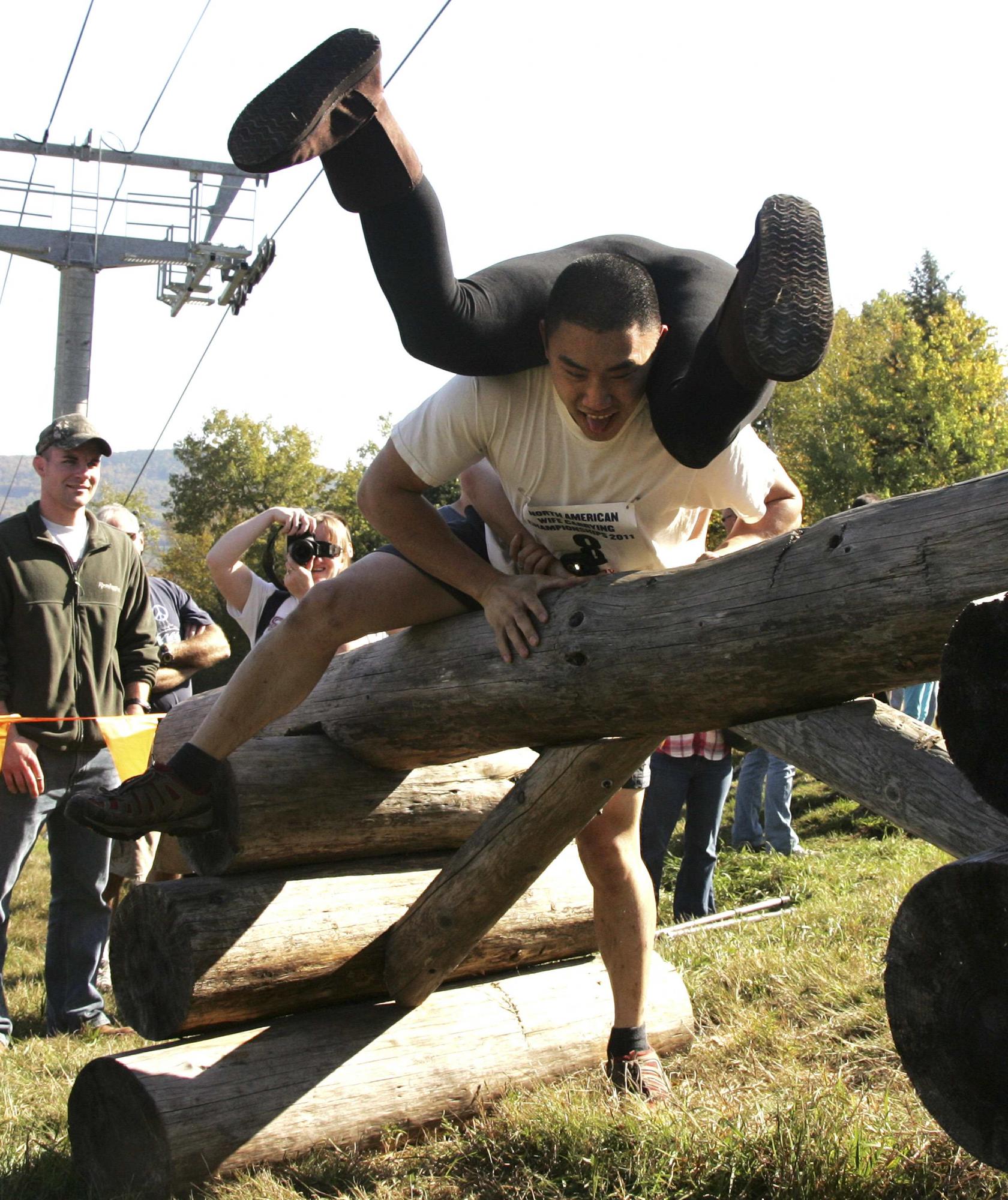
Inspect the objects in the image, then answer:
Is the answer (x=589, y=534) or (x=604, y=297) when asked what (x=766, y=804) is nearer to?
(x=589, y=534)

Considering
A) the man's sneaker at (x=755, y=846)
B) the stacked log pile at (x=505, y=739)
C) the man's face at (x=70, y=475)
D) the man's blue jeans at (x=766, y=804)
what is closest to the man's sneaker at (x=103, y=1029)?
the stacked log pile at (x=505, y=739)

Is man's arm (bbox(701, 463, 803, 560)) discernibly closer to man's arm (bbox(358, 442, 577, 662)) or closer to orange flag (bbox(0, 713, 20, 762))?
man's arm (bbox(358, 442, 577, 662))

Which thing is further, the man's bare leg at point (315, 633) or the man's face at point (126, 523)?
the man's face at point (126, 523)

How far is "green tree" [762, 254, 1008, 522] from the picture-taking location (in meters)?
32.6

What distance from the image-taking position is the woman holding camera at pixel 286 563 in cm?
562

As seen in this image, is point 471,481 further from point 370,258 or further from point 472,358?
point 370,258

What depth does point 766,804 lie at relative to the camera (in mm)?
8320

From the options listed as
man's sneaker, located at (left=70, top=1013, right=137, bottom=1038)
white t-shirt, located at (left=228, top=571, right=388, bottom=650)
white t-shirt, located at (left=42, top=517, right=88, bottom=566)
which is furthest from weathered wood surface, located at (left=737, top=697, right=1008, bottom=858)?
white t-shirt, located at (left=42, top=517, right=88, bottom=566)

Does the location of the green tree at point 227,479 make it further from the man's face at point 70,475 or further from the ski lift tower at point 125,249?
the man's face at point 70,475

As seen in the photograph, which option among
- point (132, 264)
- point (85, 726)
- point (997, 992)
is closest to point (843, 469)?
point (132, 264)

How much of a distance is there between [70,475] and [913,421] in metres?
31.9

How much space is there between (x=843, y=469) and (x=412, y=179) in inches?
1254

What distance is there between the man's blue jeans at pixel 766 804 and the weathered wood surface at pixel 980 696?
6.39 metres

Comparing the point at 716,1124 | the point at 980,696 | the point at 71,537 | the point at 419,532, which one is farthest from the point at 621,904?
the point at 71,537
